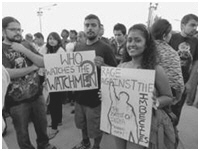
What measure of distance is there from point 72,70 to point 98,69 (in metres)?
0.31

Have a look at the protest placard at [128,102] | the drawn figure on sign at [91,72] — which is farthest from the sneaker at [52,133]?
the protest placard at [128,102]

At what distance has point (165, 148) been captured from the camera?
144cm

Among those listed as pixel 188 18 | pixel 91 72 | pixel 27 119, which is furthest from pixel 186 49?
pixel 27 119

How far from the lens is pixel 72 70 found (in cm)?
215

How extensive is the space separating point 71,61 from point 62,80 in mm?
255

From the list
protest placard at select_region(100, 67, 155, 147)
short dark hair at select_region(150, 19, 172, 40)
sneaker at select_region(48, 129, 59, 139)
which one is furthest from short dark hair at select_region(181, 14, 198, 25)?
sneaker at select_region(48, 129, 59, 139)

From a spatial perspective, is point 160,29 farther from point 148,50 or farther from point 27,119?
point 27,119

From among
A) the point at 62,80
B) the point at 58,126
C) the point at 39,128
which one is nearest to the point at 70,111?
the point at 58,126

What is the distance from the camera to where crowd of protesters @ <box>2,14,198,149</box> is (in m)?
1.43

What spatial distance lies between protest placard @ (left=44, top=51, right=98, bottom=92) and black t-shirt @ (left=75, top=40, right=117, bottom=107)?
134 mm

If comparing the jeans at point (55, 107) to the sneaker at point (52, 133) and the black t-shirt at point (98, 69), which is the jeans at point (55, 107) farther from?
the black t-shirt at point (98, 69)

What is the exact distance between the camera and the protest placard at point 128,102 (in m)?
1.40

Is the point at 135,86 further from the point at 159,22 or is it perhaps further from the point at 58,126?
the point at 58,126

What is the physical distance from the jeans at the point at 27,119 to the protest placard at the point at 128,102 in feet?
3.17
